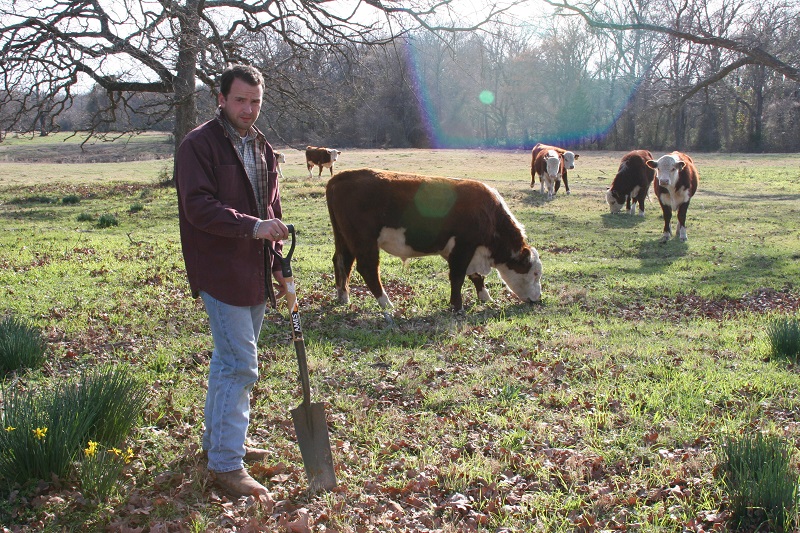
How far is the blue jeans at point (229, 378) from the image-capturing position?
3.94 metres

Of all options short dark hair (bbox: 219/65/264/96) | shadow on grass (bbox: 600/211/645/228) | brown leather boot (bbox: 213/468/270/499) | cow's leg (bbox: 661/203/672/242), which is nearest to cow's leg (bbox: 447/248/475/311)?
brown leather boot (bbox: 213/468/270/499)

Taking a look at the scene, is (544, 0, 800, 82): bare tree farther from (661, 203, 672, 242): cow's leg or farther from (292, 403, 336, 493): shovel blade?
(292, 403, 336, 493): shovel blade

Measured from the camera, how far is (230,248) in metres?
3.93

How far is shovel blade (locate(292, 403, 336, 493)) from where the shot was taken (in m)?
4.12

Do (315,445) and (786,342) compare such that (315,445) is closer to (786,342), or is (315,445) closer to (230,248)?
(230,248)

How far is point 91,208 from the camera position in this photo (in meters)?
20.0

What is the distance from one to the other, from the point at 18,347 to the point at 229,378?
292cm

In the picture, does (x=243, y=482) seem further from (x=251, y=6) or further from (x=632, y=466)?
(x=251, y=6)

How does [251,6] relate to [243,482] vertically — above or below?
above

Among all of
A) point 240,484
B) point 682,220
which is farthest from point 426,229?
point 682,220

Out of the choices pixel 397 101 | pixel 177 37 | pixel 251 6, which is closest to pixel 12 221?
pixel 177 37

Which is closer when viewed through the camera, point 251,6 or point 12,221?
point 12,221

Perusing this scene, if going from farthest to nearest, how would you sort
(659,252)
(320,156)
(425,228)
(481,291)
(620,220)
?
(320,156) → (620,220) → (659,252) → (481,291) → (425,228)

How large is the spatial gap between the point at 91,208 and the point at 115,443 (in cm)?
1768
